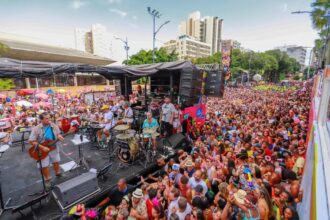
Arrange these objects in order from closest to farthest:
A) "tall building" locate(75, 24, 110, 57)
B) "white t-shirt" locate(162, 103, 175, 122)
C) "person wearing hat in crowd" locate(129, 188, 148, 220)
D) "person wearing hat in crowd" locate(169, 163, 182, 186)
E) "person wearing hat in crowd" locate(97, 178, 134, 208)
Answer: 1. "person wearing hat in crowd" locate(129, 188, 148, 220)
2. "person wearing hat in crowd" locate(97, 178, 134, 208)
3. "person wearing hat in crowd" locate(169, 163, 182, 186)
4. "white t-shirt" locate(162, 103, 175, 122)
5. "tall building" locate(75, 24, 110, 57)

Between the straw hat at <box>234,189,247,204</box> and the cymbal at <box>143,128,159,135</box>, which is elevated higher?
the cymbal at <box>143,128,159,135</box>

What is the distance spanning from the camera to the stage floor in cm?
353

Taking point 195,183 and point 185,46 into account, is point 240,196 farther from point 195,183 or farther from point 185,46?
point 185,46

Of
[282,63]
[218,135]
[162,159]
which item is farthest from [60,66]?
[282,63]

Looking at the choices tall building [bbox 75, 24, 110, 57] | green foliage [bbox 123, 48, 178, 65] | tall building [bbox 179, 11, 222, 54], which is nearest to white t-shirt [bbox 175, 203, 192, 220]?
green foliage [bbox 123, 48, 178, 65]

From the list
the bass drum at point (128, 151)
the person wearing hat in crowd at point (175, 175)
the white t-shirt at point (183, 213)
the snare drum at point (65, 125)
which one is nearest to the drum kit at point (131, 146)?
the bass drum at point (128, 151)

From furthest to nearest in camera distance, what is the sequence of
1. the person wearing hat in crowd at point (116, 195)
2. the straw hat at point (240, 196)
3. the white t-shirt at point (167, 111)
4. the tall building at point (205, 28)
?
the tall building at point (205, 28), the white t-shirt at point (167, 111), the person wearing hat in crowd at point (116, 195), the straw hat at point (240, 196)

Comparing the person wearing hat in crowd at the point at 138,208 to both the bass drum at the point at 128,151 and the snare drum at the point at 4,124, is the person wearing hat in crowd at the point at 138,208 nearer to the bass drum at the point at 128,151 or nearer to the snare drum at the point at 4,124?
the bass drum at the point at 128,151

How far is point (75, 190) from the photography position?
372cm

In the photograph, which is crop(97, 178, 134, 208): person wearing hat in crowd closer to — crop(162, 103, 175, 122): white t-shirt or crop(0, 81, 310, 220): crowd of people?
crop(0, 81, 310, 220): crowd of people

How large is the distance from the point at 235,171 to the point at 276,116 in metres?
7.85

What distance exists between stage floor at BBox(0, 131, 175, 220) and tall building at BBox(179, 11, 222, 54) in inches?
4108

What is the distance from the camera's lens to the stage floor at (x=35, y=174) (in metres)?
3.53

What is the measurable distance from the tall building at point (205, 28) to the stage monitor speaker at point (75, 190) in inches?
4165
